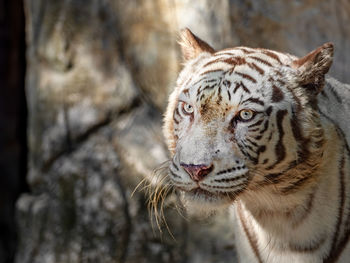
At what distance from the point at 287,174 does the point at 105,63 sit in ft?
6.34

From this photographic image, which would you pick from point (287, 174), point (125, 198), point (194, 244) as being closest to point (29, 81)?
point (125, 198)

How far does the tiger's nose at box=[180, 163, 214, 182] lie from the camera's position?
213cm

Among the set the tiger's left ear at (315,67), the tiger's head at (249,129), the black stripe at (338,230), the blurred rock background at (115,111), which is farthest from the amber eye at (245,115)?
the blurred rock background at (115,111)

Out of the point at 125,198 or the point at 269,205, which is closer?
the point at 269,205

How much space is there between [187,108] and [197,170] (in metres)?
0.29

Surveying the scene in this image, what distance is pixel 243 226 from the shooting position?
105 inches

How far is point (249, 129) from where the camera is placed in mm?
2197

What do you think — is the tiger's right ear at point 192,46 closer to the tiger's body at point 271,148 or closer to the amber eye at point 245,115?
the tiger's body at point 271,148

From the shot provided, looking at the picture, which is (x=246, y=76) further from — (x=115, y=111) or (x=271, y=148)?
(x=115, y=111)

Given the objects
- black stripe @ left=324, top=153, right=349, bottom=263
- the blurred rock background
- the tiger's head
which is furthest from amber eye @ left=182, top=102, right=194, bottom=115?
the blurred rock background

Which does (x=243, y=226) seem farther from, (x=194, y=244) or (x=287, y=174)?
(x=194, y=244)

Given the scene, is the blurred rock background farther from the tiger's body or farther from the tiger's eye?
the tiger's eye

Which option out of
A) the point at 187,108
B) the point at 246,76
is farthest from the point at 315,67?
the point at 187,108

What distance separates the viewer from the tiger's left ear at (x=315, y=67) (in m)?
2.22
